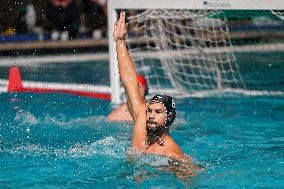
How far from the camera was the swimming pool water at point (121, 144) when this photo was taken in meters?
5.46

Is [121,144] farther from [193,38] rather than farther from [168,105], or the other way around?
[193,38]

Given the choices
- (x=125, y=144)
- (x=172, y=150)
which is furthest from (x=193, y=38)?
(x=172, y=150)

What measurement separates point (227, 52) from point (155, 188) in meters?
9.58

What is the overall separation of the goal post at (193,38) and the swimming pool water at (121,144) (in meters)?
0.81

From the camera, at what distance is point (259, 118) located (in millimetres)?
8883

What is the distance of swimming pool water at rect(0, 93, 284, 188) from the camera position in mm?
5465

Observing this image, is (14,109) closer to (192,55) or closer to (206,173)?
(206,173)

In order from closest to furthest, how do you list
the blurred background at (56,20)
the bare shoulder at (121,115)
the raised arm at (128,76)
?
1. the raised arm at (128,76)
2. the bare shoulder at (121,115)
3. the blurred background at (56,20)

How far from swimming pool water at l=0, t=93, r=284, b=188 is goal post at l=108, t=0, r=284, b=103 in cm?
81

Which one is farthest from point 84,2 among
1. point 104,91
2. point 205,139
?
point 205,139

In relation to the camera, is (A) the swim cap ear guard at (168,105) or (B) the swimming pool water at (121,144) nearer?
(A) the swim cap ear guard at (168,105)

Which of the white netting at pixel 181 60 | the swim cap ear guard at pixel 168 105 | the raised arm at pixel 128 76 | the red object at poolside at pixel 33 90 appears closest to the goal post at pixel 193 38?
the white netting at pixel 181 60

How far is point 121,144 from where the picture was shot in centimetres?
651

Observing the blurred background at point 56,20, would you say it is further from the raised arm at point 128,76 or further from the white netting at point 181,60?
the raised arm at point 128,76
